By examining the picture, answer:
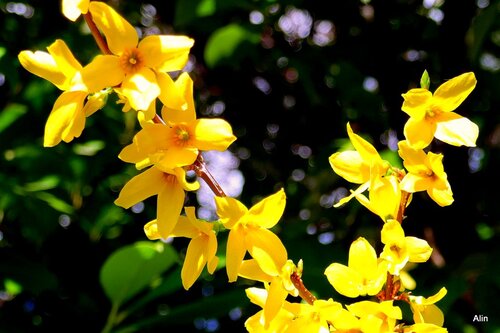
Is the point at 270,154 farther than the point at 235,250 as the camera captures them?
Yes

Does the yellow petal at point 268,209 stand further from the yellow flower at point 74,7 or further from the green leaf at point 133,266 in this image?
the green leaf at point 133,266

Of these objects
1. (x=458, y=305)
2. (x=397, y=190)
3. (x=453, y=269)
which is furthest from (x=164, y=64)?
(x=458, y=305)

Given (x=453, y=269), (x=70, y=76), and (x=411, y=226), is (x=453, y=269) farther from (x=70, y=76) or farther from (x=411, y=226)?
(x=70, y=76)

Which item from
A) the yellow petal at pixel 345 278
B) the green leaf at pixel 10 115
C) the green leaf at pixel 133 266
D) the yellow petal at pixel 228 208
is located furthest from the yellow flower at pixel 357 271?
the green leaf at pixel 10 115

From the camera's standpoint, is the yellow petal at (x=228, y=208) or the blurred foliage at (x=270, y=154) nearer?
the yellow petal at (x=228, y=208)

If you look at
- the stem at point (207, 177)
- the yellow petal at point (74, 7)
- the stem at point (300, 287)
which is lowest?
the stem at point (300, 287)

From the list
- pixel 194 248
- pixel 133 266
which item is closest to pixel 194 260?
pixel 194 248

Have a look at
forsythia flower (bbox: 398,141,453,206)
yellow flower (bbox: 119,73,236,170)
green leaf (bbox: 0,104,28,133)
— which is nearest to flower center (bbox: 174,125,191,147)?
yellow flower (bbox: 119,73,236,170)

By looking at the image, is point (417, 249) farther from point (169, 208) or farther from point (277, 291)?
point (169, 208)
